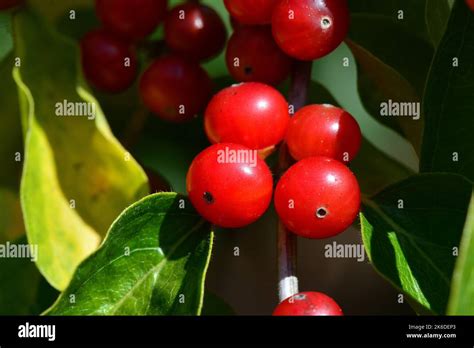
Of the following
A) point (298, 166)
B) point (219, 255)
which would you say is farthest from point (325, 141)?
point (219, 255)

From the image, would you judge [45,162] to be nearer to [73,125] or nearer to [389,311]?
[73,125]

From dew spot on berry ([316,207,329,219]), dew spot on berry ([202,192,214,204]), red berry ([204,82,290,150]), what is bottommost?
dew spot on berry ([316,207,329,219])

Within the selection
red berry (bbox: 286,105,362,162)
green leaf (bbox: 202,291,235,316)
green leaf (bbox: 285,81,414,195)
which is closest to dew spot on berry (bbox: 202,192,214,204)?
red berry (bbox: 286,105,362,162)

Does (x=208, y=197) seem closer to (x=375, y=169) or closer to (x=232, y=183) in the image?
(x=232, y=183)

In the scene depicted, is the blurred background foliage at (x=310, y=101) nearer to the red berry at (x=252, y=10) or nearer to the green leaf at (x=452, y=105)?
the green leaf at (x=452, y=105)

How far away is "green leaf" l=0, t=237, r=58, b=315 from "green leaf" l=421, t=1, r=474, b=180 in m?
0.60

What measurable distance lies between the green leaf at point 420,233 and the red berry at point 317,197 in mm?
50

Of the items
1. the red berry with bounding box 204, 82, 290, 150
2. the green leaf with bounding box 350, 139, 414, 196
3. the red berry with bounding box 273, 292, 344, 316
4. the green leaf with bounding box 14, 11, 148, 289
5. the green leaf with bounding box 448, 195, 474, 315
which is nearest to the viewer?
the green leaf with bounding box 448, 195, 474, 315

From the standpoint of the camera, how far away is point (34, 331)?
3.54 ft

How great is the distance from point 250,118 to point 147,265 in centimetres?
23

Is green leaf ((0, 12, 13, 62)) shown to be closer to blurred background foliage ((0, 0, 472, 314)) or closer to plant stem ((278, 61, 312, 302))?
blurred background foliage ((0, 0, 472, 314))

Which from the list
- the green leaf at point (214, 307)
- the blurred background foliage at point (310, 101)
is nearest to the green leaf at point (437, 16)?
the blurred background foliage at point (310, 101)

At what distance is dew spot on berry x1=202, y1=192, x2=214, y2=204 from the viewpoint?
38.5 inches

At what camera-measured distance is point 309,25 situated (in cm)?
102
